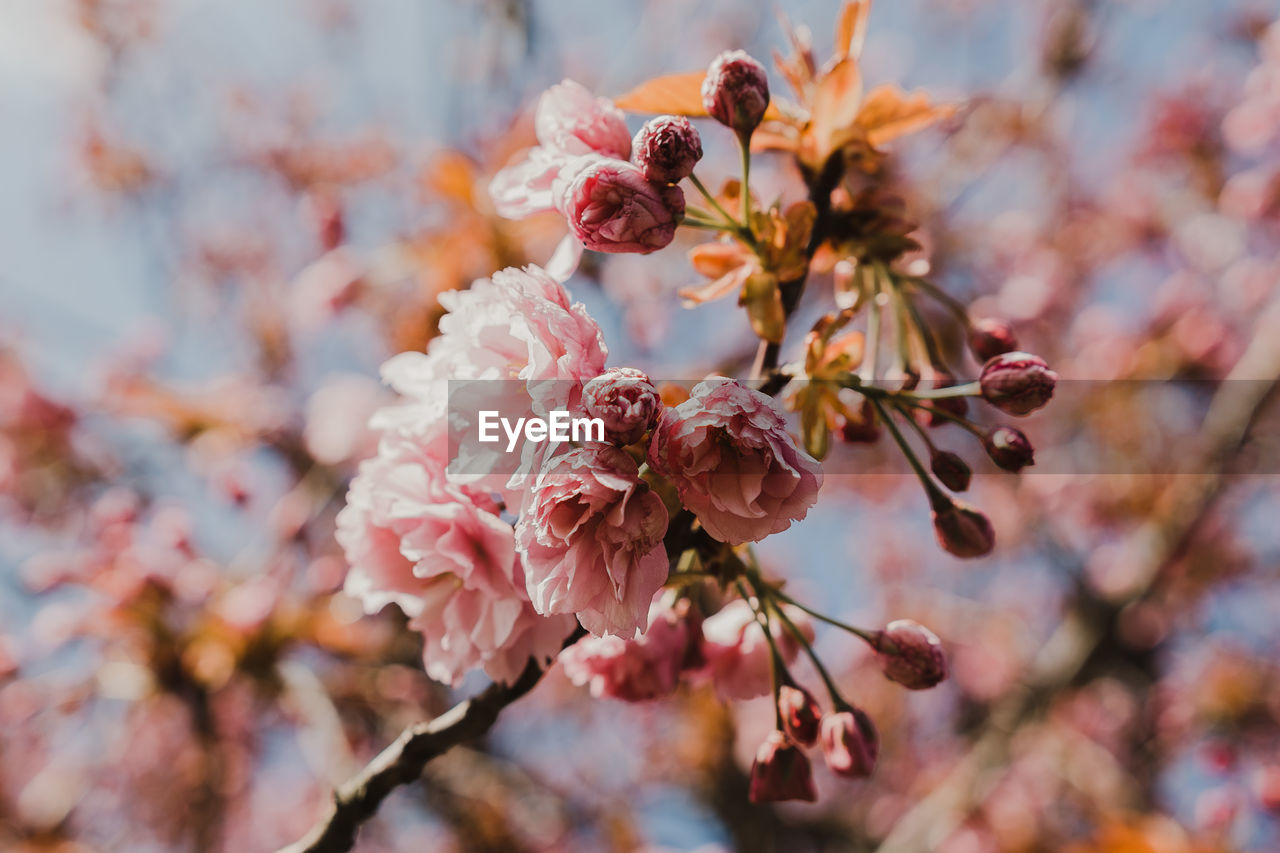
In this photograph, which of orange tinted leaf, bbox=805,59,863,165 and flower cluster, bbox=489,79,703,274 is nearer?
flower cluster, bbox=489,79,703,274

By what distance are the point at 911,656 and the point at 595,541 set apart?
1.49 feet

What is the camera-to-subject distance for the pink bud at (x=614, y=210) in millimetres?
751

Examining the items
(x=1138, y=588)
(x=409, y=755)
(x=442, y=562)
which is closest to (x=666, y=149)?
(x=442, y=562)

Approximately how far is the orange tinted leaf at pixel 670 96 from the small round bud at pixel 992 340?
43 cm

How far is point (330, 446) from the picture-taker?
269 centimetres

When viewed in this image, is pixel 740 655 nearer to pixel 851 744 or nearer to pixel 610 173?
pixel 851 744

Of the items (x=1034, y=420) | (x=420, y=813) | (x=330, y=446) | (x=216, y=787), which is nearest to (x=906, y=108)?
(x=330, y=446)

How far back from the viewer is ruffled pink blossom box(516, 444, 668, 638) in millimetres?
625

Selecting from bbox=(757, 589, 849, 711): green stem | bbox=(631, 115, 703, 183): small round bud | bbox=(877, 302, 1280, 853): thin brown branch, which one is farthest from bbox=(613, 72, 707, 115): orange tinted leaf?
bbox=(877, 302, 1280, 853): thin brown branch

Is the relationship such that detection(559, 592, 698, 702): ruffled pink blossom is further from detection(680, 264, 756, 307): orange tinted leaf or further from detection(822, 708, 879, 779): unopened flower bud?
detection(680, 264, 756, 307): orange tinted leaf

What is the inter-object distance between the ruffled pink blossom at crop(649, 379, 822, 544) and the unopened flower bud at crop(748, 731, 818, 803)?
0.39 m

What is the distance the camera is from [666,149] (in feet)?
2.53

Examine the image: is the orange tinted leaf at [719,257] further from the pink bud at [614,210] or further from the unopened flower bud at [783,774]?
the unopened flower bud at [783,774]

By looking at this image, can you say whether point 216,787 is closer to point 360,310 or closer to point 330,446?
point 330,446
